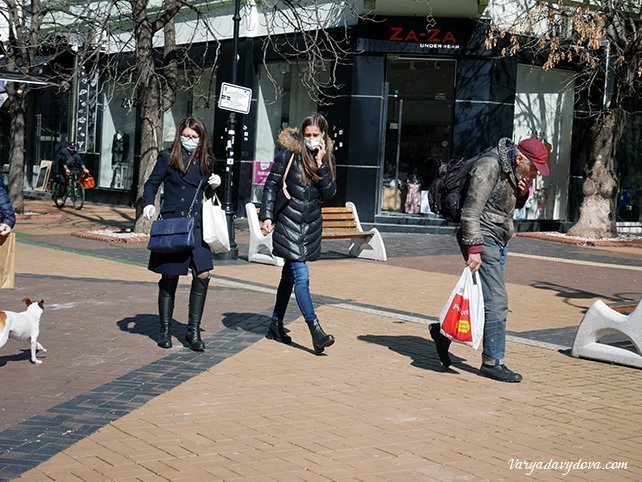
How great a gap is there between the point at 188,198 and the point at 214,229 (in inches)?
13.9

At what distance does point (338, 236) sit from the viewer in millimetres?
15812

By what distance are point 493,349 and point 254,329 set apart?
2561 millimetres

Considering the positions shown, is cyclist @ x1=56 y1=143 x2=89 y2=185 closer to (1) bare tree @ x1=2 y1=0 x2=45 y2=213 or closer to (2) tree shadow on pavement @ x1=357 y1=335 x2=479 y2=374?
(1) bare tree @ x1=2 y1=0 x2=45 y2=213

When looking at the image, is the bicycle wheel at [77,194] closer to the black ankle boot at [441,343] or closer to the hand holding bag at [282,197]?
the hand holding bag at [282,197]

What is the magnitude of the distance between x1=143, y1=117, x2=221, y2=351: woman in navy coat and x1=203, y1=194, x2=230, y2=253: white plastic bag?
0.10m

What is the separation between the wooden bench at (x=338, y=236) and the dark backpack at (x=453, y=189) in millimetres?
7460

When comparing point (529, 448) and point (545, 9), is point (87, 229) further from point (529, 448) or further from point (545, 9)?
point (529, 448)

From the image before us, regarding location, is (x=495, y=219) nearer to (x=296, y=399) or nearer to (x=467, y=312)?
(x=467, y=312)

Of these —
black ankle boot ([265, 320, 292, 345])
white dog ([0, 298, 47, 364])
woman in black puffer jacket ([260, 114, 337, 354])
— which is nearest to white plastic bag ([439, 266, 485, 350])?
woman in black puffer jacket ([260, 114, 337, 354])

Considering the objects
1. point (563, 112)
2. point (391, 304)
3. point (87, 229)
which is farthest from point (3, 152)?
point (391, 304)

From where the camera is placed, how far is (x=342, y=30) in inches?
888

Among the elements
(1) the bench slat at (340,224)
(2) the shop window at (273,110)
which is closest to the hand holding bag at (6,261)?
(1) the bench slat at (340,224)

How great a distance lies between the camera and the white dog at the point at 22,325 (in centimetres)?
731

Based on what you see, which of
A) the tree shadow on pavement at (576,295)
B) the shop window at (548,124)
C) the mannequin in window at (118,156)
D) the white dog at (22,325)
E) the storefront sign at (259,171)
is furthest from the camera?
the mannequin in window at (118,156)
